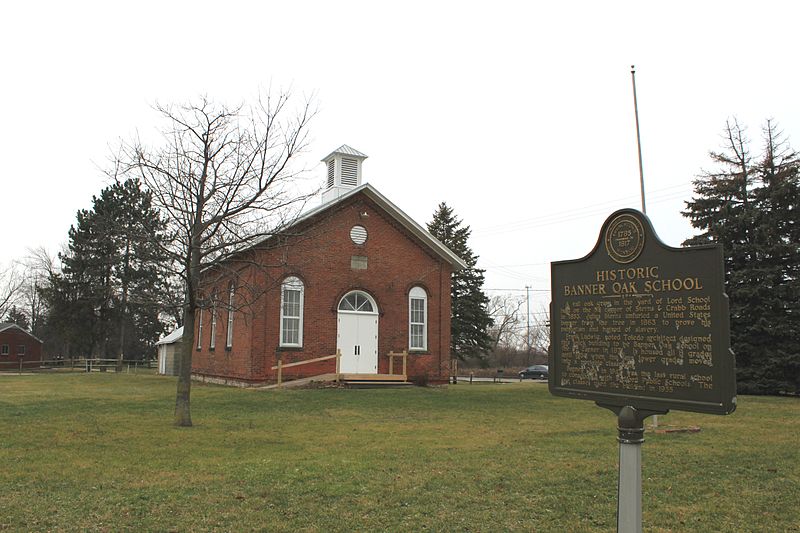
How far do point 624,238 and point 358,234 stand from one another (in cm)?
2045

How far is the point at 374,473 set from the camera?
8.28 m


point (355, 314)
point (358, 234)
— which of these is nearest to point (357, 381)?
point (355, 314)

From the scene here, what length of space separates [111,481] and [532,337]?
3477 inches

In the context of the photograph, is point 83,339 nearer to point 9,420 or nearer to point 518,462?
point 9,420

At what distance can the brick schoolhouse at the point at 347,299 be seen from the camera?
23500mm

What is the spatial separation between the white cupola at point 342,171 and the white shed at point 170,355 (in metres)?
18.5

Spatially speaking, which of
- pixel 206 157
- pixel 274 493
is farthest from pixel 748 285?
pixel 274 493

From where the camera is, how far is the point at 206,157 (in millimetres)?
12922

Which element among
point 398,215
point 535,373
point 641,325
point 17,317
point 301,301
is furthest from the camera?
point 17,317

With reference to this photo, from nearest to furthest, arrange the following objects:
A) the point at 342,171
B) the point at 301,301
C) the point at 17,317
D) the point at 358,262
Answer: the point at 301,301 < the point at 358,262 < the point at 342,171 < the point at 17,317

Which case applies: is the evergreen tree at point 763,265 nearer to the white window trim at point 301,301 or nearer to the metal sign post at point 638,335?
the white window trim at point 301,301

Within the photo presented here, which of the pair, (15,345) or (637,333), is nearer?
(637,333)

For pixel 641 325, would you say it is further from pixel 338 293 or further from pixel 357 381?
pixel 338 293

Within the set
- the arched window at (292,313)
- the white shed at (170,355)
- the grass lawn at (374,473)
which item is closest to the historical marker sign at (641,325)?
the grass lawn at (374,473)
